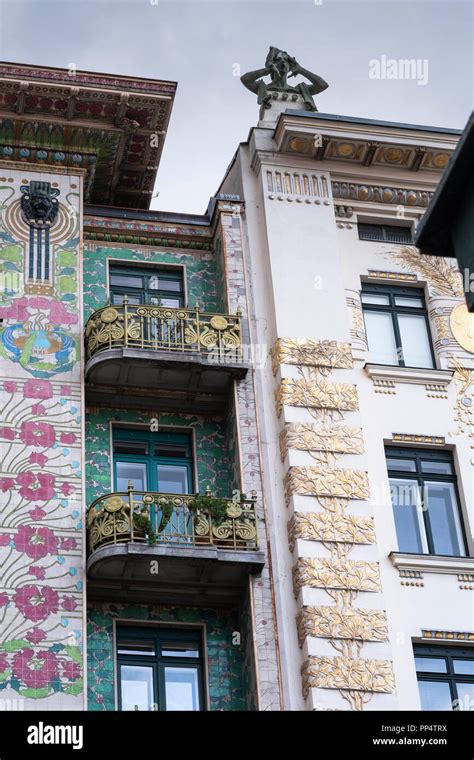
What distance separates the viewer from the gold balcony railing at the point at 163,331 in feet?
72.9

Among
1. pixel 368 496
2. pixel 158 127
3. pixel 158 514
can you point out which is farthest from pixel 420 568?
pixel 158 127

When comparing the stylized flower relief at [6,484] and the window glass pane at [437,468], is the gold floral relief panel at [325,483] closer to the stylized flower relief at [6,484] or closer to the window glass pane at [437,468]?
the window glass pane at [437,468]

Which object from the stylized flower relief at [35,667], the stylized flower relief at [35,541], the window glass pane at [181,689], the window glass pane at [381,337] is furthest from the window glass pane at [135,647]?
the window glass pane at [381,337]

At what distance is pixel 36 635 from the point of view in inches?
778

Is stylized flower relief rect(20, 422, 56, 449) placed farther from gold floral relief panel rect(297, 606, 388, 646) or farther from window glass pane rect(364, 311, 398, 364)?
window glass pane rect(364, 311, 398, 364)

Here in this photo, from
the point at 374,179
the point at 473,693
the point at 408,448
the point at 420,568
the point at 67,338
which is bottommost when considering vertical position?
the point at 473,693

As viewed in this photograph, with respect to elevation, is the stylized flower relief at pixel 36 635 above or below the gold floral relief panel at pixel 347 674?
above

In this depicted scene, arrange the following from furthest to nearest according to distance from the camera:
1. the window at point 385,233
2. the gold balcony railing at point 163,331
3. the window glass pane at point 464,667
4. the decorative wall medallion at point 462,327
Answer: the window at point 385,233, the decorative wall medallion at point 462,327, the gold balcony railing at point 163,331, the window glass pane at point 464,667

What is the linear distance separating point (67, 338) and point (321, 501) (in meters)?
4.79

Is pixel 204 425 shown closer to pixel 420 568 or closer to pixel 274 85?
pixel 420 568

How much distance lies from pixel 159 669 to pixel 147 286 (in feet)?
22.4

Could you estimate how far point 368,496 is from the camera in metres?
21.6

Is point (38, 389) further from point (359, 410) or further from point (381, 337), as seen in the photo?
point (381, 337)

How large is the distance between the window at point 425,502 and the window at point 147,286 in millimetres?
4623
